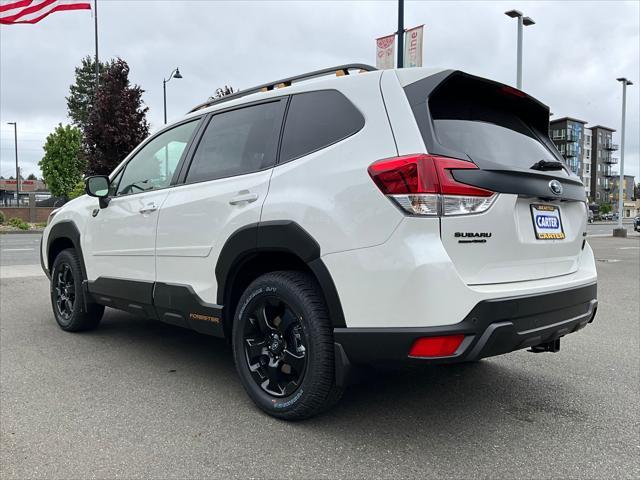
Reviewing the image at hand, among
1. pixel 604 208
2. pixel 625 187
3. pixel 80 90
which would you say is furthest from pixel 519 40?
pixel 625 187

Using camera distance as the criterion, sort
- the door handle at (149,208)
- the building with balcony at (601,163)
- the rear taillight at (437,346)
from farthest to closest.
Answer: the building with balcony at (601,163) < the door handle at (149,208) < the rear taillight at (437,346)

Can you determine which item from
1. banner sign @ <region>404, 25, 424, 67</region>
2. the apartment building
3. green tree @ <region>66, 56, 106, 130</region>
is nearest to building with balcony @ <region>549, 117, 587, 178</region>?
the apartment building

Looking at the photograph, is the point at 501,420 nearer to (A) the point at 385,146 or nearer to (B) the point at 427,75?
(A) the point at 385,146

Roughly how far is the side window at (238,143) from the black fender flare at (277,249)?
0.42 metres

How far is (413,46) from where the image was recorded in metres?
12.8

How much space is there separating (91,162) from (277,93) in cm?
2094

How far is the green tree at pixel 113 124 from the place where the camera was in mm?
21797

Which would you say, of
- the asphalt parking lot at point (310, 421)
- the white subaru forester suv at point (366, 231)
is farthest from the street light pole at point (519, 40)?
the white subaru forester suv at point (366, 231)

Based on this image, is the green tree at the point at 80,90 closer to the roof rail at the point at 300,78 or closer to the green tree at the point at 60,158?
the green tree at the point at 60,158

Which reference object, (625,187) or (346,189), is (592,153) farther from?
(346,189)

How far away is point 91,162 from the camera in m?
Answer: 22.1

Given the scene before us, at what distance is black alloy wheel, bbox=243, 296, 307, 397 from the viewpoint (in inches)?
115

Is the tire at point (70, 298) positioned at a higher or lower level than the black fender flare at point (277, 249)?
lower

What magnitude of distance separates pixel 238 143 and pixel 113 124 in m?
20.5
